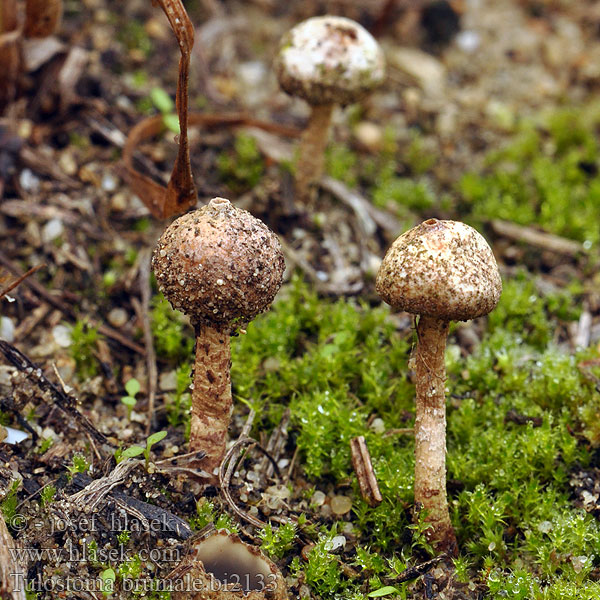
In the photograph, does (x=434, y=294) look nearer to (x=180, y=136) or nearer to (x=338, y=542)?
(x=338, y=542)

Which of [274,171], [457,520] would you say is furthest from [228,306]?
[274,171]

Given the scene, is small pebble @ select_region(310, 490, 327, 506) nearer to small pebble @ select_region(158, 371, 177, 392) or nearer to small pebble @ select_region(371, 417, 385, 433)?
small pebble @ select_region(371, 417, 385, 433)

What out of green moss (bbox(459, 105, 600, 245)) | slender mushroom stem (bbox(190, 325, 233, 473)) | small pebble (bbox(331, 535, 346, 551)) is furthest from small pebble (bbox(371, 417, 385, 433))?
green moss (bbox(459, 105, 600, 245))

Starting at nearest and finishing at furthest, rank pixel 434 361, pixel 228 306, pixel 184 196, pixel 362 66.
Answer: pixel 228 306 → pixel 434 361 → pixel 184 196 → pixel 362 66

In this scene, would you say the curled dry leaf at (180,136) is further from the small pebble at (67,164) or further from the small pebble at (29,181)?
the small pebble at (29,181)

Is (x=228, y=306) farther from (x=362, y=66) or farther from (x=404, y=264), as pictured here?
(x=362, y=66)

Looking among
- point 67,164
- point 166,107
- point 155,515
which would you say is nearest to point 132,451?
point 155,515
